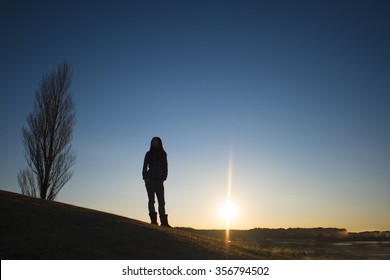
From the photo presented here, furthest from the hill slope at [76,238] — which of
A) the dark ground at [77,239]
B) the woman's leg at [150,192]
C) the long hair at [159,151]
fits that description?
the long hair at [159,151]

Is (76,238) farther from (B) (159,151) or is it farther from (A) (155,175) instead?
(B) (159,151)

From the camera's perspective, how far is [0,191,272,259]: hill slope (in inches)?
211

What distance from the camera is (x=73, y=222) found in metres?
7.52

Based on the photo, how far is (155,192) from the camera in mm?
10383

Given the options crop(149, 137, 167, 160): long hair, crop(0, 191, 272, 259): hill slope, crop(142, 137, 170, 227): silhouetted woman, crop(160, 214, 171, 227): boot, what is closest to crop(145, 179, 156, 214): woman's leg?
crop(142, 137, 170, 227): silhouetted woman

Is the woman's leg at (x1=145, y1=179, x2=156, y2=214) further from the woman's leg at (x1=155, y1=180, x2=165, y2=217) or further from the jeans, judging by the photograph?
the woman's leg at (x1=155, y1=180, x2=165, y2=217)

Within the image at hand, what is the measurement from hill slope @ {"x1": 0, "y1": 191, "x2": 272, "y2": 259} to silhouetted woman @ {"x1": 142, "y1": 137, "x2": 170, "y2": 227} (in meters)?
1.95

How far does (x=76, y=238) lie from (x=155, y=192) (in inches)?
170

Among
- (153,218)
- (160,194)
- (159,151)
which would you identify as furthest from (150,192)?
(159,151)

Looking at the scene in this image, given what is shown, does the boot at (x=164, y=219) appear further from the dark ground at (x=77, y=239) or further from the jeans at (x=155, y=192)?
the dark ground at (x=77, y=239)
